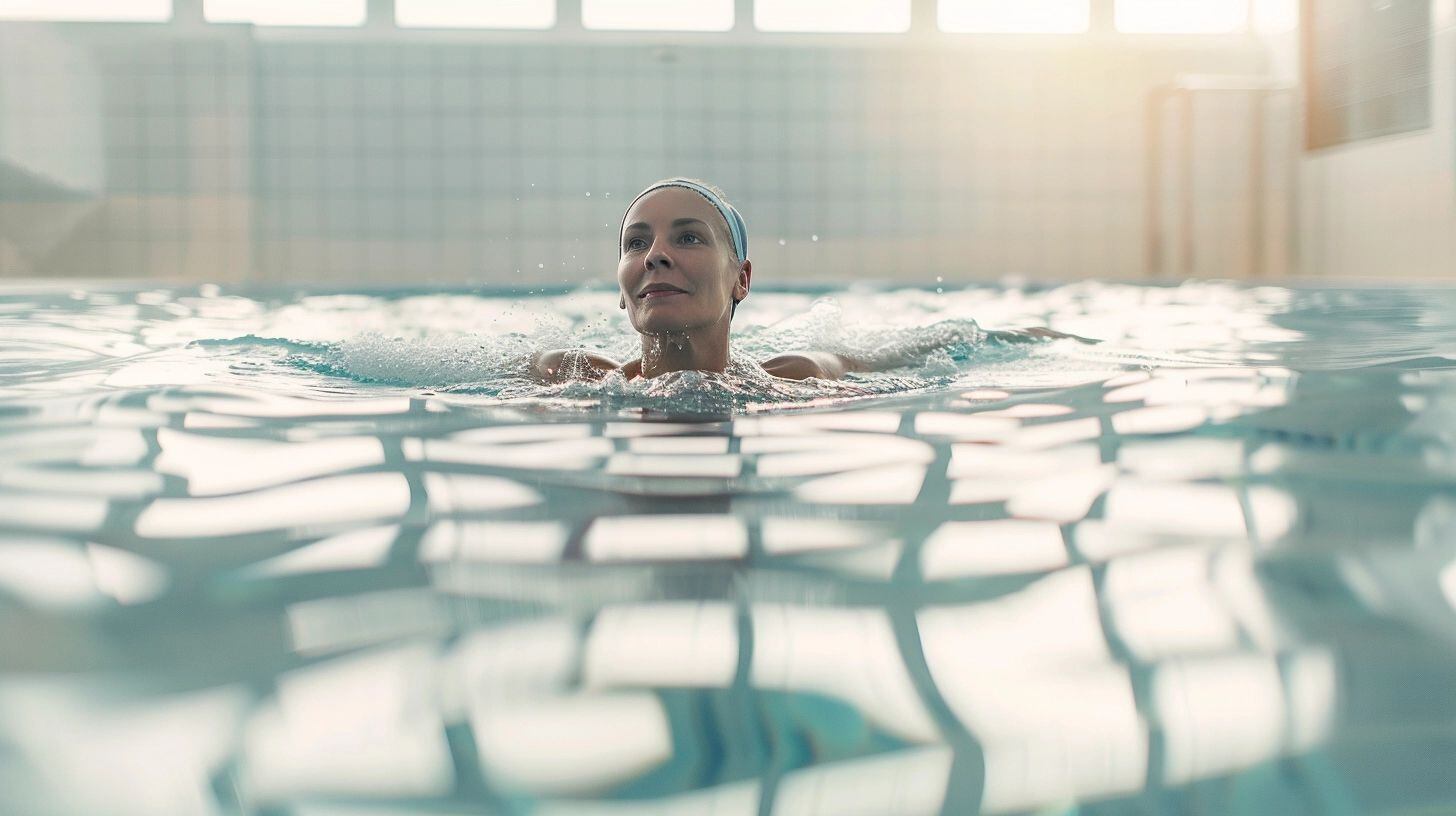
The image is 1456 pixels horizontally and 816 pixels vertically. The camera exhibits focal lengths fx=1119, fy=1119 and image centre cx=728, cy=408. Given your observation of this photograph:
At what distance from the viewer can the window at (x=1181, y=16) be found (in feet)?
23.9

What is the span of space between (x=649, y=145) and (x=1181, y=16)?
3.60 m

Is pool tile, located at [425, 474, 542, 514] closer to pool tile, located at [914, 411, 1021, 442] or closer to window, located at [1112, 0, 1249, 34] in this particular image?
pool tile, located at [914, 411, 1021, 442]

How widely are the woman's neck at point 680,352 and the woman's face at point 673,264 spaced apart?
0.10 feet

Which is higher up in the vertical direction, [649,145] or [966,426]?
[649,145]

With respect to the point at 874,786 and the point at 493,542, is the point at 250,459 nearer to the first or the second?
the point at 493,542

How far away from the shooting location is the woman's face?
A: 1949 millimetres

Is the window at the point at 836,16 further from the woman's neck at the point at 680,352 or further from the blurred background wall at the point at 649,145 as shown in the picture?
the woman's neck at the point at 680,352

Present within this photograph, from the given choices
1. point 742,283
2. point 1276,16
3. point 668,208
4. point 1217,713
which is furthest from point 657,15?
point 1217,713

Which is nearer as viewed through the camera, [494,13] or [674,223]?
[674,223]

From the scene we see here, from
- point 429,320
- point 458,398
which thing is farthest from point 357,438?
point 429,320

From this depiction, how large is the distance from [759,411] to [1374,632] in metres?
0.99

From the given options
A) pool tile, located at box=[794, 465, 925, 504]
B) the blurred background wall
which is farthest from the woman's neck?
the blurred background wall

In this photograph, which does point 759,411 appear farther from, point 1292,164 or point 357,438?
point 1292,164

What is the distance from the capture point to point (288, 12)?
6.98 meters
